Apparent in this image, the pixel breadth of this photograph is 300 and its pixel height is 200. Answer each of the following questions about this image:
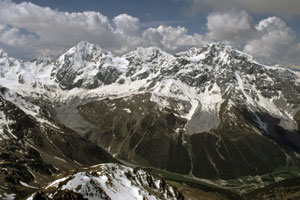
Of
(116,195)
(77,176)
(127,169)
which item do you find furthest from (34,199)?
(127,169)

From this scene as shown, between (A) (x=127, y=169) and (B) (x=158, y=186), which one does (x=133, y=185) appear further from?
(B) (x=158, y=186)

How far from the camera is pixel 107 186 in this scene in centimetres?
12488

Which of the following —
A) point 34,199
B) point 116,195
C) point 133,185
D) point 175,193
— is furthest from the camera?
point 175,193

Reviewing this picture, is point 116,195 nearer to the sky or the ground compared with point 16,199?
nearer to the sky

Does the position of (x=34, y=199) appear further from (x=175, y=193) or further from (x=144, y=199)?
(x=175, y=193)

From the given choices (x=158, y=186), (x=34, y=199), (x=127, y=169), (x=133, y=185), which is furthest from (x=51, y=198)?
(x=158, y=186)

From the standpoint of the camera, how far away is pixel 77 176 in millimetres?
110312

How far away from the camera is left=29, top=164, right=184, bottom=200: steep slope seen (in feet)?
330

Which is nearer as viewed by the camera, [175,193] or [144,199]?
[144,199]

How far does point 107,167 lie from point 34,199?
5515cm

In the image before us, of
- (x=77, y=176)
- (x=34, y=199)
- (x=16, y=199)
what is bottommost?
(x=16, y=199)

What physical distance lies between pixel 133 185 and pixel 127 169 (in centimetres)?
1591

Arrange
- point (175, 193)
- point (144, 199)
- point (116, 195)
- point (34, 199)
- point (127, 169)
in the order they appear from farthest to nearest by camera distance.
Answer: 1. point (175, 193)
2. point (127, 169)
3. point (144, 199)
4. point (116, 195)
5. point (34, 199)

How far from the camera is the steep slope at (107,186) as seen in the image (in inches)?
3959
